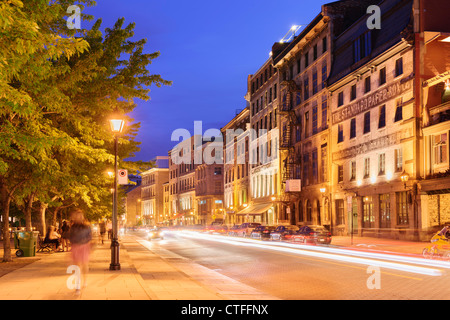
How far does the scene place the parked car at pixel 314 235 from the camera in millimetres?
36188

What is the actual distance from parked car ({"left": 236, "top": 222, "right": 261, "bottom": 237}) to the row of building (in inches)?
211

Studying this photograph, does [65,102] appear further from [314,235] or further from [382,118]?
[382,118]

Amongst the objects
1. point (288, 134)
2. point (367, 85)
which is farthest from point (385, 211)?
point (288, 134)

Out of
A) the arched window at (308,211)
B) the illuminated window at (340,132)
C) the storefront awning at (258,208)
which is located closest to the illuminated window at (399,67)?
the illuminated window at (340,132)

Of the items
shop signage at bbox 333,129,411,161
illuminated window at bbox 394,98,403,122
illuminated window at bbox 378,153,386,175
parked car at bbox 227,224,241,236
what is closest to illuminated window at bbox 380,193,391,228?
illuminated window at bbox 378,153,386,175

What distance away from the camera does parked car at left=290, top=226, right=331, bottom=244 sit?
1425 inches

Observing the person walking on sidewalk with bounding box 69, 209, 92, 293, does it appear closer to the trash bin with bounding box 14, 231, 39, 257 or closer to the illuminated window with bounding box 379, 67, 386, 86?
the trash bin with bounding box 14, 231, 39, 257

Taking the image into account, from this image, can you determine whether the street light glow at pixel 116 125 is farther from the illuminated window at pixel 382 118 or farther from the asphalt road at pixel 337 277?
the illuminated window at pixel 382 118

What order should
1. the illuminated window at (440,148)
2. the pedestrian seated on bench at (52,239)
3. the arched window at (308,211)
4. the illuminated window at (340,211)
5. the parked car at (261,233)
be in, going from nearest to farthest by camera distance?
the pedestrian seated on bench at (52,239) < the illuminated window at (440,148) < the illuminated window at (340,211) < the parked car at (261,233) < the arched window at (308,211)

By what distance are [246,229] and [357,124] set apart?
55.9 ft

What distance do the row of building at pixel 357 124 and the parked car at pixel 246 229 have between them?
5357 millimetres

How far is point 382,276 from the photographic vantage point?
16.4 metres

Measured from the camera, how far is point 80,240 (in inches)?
507
